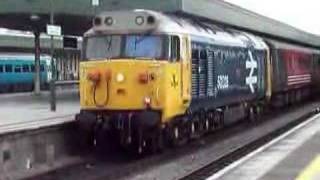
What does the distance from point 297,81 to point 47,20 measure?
13368 millimetres

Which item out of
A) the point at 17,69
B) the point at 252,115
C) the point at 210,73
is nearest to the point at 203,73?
the point at 210,73

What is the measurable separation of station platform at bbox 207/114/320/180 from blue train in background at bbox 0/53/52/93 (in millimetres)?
34206

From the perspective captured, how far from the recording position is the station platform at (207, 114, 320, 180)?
14.1 m

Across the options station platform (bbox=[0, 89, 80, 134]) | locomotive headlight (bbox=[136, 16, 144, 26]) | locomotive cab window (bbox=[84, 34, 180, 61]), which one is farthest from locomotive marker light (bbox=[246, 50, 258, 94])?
locomotive headlight (bbox=[136, 16, 144, 26])

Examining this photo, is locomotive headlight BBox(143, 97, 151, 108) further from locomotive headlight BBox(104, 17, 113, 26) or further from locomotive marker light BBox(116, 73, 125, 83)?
locomotive headlight BBox(104, 17, 113, 26)

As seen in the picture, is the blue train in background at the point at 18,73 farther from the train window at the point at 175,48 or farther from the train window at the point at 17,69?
the train window at the point at 175,48

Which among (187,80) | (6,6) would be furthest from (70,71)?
(187,80)

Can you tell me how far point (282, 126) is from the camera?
27688mm

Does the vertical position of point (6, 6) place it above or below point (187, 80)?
above

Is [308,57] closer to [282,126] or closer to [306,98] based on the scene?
[306,98]

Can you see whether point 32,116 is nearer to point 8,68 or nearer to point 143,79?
point 143,79

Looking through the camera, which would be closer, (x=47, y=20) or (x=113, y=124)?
(x=113, y=124)

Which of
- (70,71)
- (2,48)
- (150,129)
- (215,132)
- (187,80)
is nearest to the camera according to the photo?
(150,129)

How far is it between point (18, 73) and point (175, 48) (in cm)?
3870
